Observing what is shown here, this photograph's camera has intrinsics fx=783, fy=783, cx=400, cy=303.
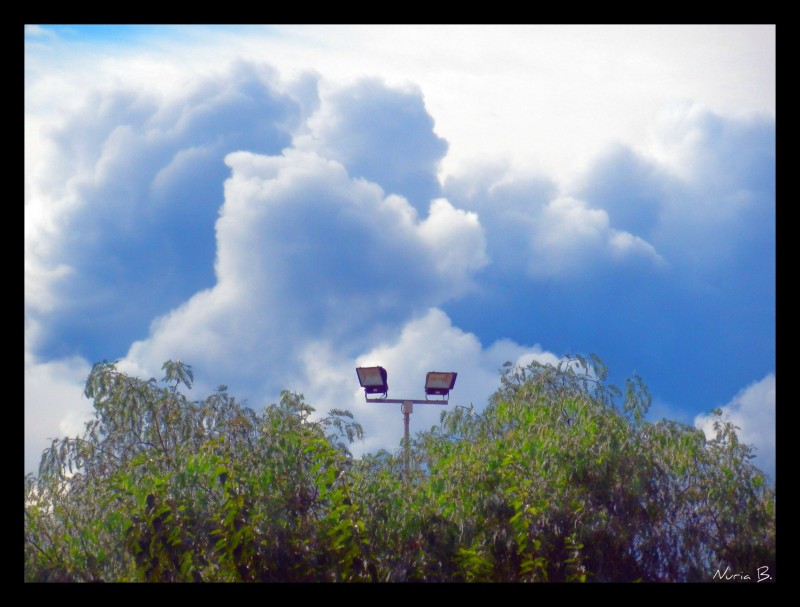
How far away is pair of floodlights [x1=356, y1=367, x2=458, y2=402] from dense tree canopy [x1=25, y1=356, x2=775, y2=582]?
6.55ft

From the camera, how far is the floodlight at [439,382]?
693cm

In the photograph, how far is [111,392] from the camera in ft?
17.1

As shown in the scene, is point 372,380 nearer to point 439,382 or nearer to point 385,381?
point 385,381

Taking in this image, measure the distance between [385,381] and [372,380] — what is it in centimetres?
12

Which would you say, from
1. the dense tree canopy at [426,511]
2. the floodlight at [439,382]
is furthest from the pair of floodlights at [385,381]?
the dense tree canopy at [426,511]

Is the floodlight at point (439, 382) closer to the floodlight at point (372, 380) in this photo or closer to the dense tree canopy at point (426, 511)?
the floodlight at point (372, 380)

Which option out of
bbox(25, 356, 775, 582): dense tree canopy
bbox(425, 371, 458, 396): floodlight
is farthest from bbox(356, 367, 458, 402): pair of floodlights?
bbox(25, 356, 775, 582): dense tree canopy

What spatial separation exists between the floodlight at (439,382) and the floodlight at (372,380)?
Result: 38 cm

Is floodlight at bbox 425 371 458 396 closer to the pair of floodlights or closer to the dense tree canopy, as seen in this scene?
the pair of floodlights
